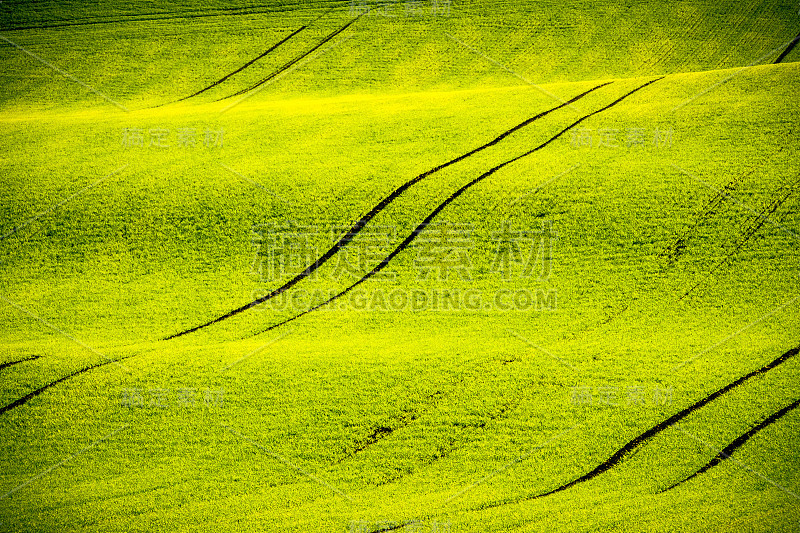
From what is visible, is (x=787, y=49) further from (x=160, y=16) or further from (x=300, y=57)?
(x=160, y=16)

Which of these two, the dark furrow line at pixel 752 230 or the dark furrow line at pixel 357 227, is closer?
the dark furrow line at pixel 752 230

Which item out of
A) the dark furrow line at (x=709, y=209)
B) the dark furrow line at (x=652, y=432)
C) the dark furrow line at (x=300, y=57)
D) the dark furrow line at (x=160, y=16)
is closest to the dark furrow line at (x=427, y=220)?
the dark furrow line at (x=709, y=209)

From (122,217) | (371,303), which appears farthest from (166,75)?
(371,303)

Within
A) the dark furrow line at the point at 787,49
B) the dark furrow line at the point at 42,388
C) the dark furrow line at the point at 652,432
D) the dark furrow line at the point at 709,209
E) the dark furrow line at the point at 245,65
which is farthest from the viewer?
the dark furrow line at the point at 245,65

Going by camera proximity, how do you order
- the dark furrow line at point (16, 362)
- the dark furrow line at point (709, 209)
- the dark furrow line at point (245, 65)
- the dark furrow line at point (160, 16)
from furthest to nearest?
the dark furrow line at point (160, 16) < the dark furrow line at point (245, 65) < the dark furrow line at point (709, 209) < the dark furrow line at point (16, 362)

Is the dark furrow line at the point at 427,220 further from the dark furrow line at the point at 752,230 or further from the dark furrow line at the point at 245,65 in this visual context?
the dark furrow line at the point at 245,65

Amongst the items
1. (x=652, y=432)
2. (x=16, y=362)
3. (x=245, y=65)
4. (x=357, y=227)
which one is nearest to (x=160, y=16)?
(x=245, y=65)
